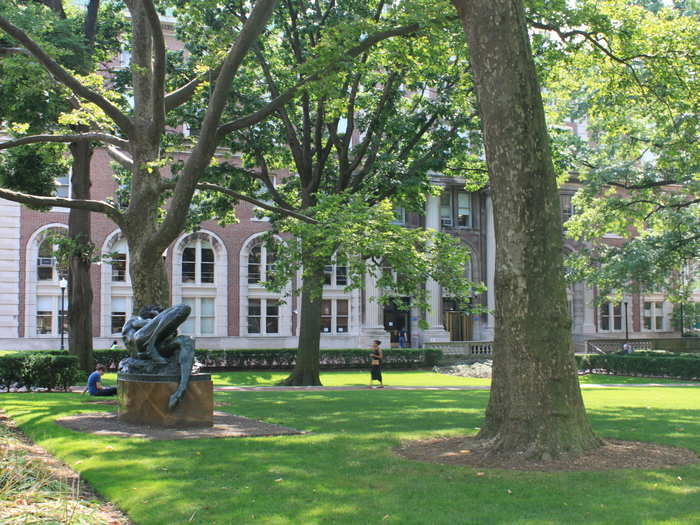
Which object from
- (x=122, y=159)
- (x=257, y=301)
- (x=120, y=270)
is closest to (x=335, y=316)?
A: (x=257, y=301)

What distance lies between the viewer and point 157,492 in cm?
720

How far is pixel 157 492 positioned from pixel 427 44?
1338 centimetres

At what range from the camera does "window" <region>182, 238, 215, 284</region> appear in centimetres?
4256

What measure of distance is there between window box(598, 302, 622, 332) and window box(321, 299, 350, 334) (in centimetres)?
1954

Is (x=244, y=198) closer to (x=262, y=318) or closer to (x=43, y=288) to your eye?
(x=43, y=288)

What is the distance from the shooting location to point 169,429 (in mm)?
11898

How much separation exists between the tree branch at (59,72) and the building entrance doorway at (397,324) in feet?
108

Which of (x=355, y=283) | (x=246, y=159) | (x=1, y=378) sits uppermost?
(x=246, y=159)

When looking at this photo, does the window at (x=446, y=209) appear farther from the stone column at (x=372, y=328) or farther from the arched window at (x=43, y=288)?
the arched window at (x=43, y=288)

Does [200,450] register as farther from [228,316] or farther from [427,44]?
[228,316]

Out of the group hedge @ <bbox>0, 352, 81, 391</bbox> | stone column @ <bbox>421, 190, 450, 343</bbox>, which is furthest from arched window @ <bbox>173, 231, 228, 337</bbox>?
hedge @ <bbox>0, 352, 81, 391</bbox>

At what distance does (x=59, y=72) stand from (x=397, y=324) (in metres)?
35.3

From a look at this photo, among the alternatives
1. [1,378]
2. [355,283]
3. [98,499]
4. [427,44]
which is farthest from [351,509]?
[1,378]

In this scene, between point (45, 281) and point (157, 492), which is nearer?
point (157, 492)
